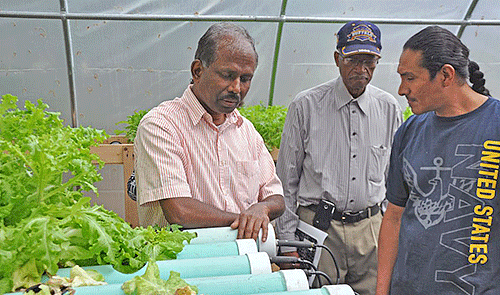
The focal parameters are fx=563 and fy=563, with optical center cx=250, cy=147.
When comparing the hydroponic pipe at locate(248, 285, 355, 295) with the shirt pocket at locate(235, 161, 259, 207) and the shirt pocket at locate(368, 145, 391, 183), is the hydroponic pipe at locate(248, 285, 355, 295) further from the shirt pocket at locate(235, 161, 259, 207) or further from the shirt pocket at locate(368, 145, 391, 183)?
the shirt pocket at locate(368, 145, 391, 183)

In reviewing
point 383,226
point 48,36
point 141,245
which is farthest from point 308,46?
point 141,245

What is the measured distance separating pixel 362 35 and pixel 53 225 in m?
2.21

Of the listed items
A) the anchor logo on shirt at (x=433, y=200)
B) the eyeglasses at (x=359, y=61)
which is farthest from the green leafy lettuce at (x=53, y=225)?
the eyeglasses at (x=359, y=61)

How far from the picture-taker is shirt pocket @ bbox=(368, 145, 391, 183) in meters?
3.32

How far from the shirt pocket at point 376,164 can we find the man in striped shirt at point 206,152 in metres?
0.95

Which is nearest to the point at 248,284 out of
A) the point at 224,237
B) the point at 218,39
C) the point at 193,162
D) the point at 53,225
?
the point at 224,237

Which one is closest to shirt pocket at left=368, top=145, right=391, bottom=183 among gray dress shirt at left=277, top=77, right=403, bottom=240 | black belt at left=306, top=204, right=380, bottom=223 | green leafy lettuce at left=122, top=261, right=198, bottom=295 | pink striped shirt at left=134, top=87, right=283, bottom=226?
gray dress shirt at left=277, top=77, right=403, bottom=240

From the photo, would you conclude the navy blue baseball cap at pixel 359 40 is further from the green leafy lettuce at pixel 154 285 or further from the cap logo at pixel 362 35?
the green leafy lettuce at pixel 154 285

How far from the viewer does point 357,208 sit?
3.28m

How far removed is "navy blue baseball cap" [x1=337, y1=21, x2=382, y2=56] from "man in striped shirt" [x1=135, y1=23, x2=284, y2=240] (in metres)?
0.98

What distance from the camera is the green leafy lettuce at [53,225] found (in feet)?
4.83

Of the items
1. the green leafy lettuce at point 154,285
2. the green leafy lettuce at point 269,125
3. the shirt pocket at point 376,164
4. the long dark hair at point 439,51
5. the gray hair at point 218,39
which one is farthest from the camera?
the green leafy lettuce at point 269,125

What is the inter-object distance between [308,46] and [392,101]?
2641mm

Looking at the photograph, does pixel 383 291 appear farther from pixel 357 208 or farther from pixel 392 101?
pixel 392 101
